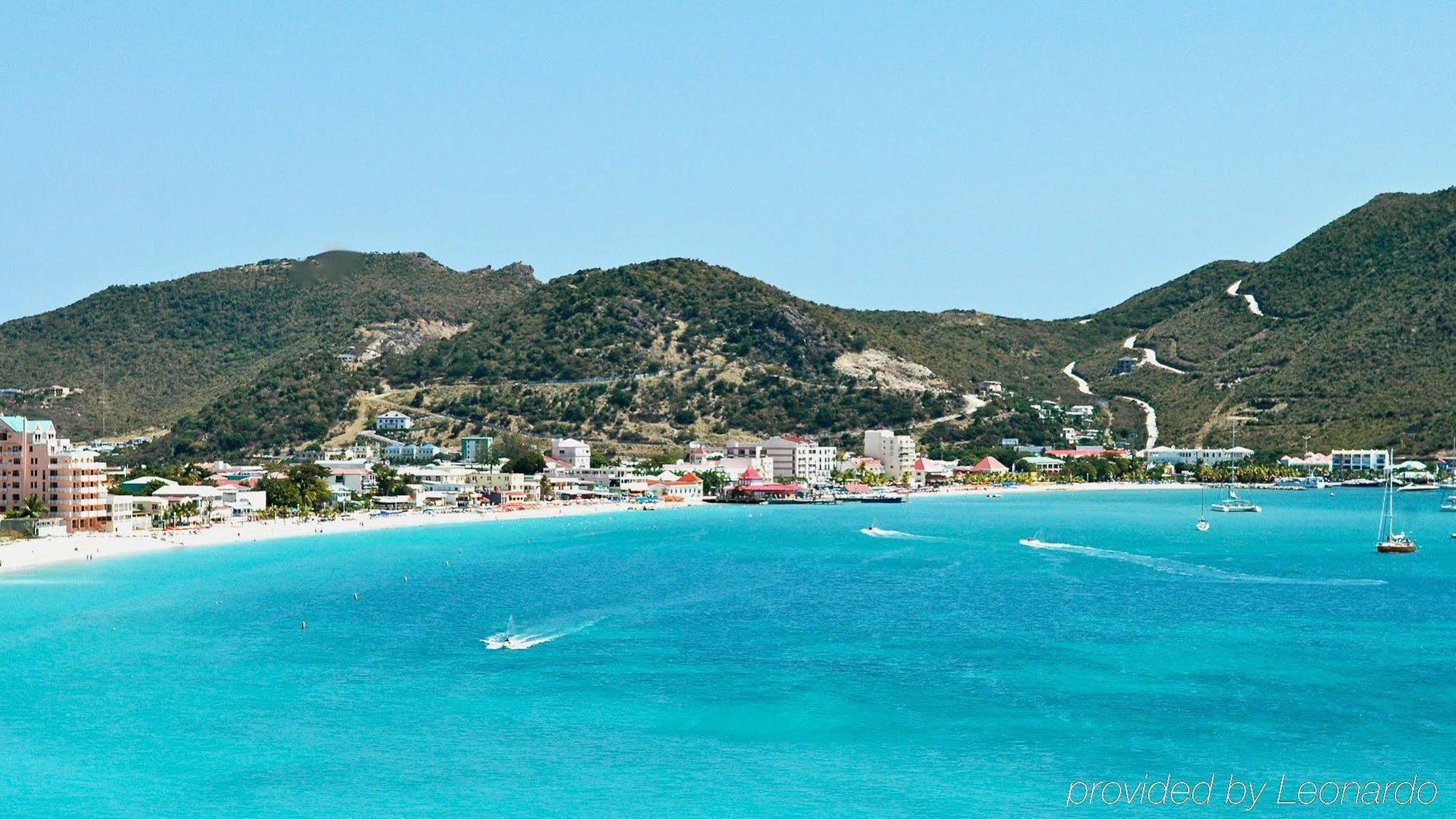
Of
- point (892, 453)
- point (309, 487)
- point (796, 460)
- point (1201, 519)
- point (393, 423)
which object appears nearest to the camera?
point (309, 487)

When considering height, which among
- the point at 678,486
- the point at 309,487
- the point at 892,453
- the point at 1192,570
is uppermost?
the point at 892,453

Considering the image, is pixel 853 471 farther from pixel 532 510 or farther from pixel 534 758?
pixel 534 758

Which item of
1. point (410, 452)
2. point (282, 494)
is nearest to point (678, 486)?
point (410, 452)

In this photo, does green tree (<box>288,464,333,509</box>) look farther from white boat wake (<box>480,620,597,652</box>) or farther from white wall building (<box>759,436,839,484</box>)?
white boat wake (<box>480,620,597,652</box>)

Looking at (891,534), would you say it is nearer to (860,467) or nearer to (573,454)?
(573,454)

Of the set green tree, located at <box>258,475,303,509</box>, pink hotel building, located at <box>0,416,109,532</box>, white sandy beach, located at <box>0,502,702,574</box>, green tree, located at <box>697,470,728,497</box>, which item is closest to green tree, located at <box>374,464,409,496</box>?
white sandy beach, located at <box>0,502,702,574</box>

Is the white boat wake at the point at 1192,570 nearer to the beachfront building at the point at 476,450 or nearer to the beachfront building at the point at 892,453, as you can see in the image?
the beachfront building at the point at 476,450
